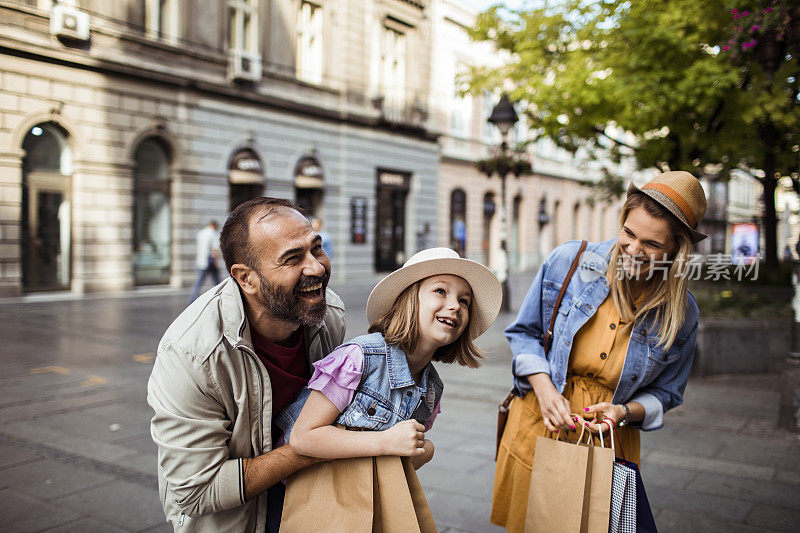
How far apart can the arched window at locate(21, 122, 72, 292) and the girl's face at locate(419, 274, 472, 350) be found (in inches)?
603

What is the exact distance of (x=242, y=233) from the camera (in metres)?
2.00

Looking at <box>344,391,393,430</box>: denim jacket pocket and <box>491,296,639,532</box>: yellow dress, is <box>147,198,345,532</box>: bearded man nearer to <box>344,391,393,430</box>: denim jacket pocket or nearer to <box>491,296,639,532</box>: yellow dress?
<box>344,391,393,430</box>: denim jacket pocket

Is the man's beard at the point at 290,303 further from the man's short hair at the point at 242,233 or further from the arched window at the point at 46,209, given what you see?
the arched window at the point at 46,209

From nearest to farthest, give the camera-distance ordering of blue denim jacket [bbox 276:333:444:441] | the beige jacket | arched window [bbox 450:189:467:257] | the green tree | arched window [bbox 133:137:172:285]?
the beige jacket → blue denim jacket [bbox 276:333:444:441] → the green tree → arched window [bbox 133:137:172:285] → arched window [bbox 450:189:467:257]

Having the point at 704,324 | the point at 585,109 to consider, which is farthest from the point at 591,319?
the point at 585,109

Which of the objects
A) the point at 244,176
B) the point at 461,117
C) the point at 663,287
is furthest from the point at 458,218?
the point at 663,287

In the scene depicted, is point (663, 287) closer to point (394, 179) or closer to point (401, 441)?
point (401, 441)

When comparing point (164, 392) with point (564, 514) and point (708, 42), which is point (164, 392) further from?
point (708, 42)

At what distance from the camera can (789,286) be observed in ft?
36.4

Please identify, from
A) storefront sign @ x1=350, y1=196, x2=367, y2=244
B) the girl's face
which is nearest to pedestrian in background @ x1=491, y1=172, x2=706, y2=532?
the girl's face

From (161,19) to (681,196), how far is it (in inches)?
708

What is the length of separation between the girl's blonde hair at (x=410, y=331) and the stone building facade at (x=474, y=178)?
22104mm

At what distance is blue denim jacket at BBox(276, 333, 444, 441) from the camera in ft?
6.41

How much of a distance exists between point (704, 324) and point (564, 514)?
282 inches
